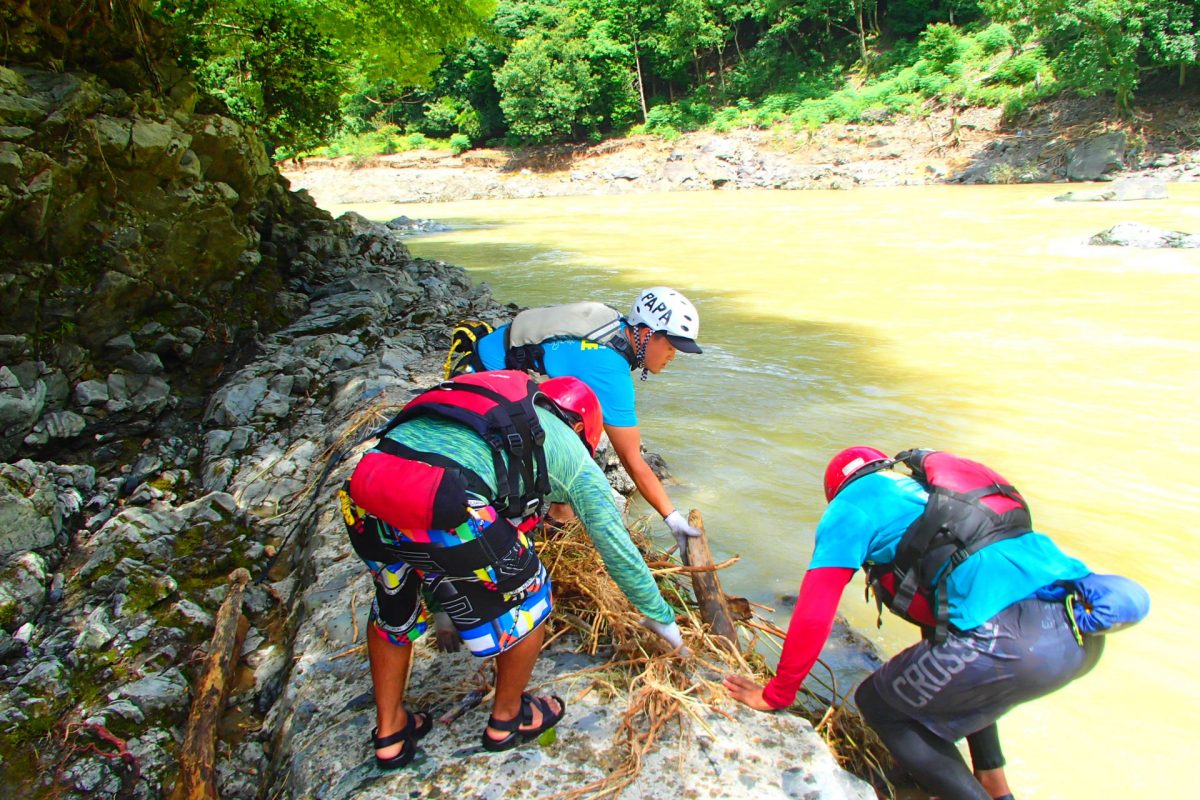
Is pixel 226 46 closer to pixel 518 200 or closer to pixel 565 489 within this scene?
pixel 565 489

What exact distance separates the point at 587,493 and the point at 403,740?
1084mm

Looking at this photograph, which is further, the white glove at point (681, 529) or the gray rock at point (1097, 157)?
the gray rock at point (1097, 157)

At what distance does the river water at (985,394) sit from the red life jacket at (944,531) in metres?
1.47

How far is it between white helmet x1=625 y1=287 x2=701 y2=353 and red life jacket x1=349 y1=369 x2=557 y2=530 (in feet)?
4.02

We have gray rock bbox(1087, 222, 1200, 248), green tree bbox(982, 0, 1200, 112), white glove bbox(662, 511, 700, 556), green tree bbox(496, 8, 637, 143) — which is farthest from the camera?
green tree bbox(496, 8, 637, 143)

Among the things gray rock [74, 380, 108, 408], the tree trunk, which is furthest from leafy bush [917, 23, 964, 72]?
gray rock [74, 380, 108, 408]

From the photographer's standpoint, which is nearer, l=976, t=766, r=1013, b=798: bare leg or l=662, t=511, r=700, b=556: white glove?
l=976, t=766, r=1013, b=798: bare leg

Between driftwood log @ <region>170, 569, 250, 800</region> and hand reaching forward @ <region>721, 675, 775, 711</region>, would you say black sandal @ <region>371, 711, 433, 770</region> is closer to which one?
driftwood log @ <region>170, 569, 250, 800</region>

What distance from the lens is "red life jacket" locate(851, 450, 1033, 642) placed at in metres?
2.26

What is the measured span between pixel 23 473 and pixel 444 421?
165 inches

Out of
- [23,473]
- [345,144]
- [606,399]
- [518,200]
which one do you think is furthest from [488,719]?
[345,144]

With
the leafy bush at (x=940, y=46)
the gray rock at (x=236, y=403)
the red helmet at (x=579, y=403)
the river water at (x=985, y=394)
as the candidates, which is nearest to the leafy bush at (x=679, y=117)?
the leafy bush at (x=940, y=46)

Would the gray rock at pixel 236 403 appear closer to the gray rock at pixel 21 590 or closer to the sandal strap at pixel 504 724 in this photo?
the gray rock at pixel 21 590

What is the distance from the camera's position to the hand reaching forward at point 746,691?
2.77 meters
